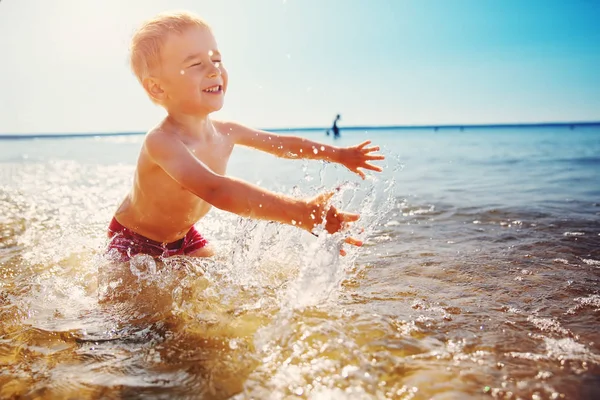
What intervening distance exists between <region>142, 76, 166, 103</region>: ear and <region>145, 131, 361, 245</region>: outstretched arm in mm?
365

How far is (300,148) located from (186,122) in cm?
83

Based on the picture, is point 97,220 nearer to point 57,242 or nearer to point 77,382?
point 57,242

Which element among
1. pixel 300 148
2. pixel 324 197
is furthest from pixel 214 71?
pixel 324 197

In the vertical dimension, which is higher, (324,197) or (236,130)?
(236,130)

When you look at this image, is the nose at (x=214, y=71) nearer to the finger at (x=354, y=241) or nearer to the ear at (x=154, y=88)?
the ear at (x=154, y=88)

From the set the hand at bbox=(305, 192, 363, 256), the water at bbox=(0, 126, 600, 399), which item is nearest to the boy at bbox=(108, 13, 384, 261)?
the hand at bbox=(305, 192, 363, 256)

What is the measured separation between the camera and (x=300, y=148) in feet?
10.5

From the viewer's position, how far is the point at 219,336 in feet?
6.48

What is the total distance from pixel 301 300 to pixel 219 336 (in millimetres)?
421

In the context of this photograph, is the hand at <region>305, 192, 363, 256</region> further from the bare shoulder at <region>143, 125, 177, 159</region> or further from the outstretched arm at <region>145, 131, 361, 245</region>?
the bare shoulder at <region>143, 125, 177, 159</region>

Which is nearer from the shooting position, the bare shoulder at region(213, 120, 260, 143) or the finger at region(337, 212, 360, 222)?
the finger at region(337, 212, 360, 222)

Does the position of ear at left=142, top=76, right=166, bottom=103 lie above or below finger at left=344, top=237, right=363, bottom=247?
above

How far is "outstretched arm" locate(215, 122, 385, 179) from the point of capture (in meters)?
2.96

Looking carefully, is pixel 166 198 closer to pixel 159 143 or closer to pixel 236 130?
pixel 159 143
